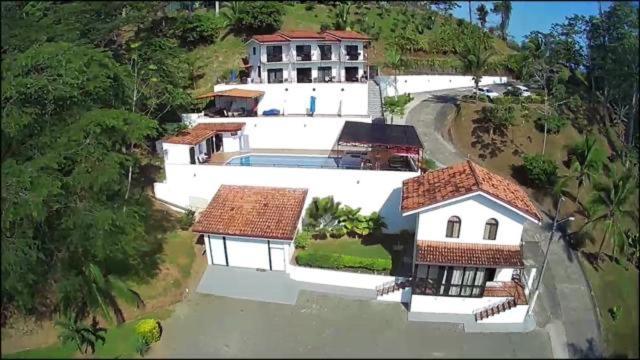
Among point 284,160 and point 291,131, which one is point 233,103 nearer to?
point 291,131

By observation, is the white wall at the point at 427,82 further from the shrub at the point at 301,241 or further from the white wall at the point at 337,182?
the shrub at the point at 301,241

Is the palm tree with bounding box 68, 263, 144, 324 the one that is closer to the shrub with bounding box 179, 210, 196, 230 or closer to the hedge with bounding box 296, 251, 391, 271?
the shrub with bounding box 179, 210, 196, 230

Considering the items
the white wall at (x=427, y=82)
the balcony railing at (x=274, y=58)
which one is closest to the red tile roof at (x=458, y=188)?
the balcony railing at (x=274, y=58)

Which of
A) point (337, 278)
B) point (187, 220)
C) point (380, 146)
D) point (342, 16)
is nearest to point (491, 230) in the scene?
point (337, 278)

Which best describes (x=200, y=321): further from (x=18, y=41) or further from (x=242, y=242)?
(x=18, y=41)

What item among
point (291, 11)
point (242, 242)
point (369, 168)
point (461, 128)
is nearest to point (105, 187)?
point (242, 242)

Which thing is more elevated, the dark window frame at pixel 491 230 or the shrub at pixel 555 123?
the shrub at pixel 555 123

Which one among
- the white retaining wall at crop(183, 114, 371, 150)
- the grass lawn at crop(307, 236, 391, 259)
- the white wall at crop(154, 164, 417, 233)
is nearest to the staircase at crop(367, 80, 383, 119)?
the white retaining wall at crop(183, 114, 371, 150)
